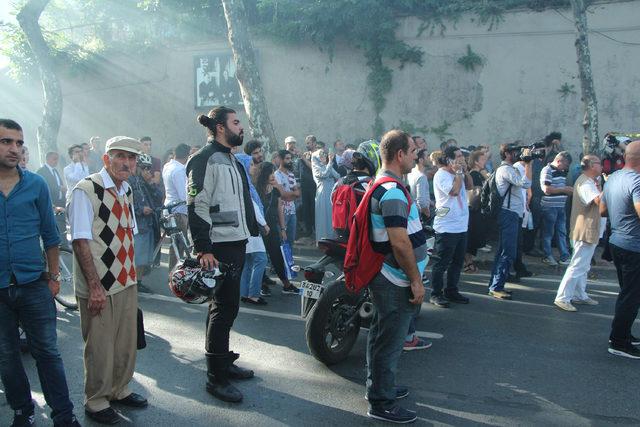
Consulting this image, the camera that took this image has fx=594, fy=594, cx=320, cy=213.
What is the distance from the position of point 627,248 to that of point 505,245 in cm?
204

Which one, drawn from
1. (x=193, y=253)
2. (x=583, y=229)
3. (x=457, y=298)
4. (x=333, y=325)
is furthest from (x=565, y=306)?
(x=193, y=253)

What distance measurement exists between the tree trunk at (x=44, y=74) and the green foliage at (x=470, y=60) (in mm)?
11157

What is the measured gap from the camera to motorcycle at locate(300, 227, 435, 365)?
5004 mm

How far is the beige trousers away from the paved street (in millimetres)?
222

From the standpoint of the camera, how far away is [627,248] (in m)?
5.23

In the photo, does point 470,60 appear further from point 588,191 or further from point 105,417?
point 105,417

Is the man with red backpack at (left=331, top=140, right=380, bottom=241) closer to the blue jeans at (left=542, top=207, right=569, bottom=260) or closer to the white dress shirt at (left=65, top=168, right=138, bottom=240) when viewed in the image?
the white dress shirt at (left=65, top=168, right=138, bottom=240)

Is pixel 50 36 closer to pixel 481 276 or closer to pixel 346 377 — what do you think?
pixel 481 276

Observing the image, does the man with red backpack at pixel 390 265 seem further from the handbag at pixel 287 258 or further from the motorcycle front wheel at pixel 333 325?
the handbag at pixel 287 258

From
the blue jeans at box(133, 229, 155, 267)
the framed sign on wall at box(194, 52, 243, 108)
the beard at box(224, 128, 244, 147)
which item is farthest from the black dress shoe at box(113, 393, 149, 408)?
the framed sign on wall at box(194, 52, 243, 108)

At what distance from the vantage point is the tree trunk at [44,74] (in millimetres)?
16328

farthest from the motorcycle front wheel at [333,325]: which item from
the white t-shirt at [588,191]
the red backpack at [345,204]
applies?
the white t-shirt at [588,191]

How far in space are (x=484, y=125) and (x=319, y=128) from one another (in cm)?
449

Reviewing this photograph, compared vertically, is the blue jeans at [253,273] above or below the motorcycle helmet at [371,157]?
below
